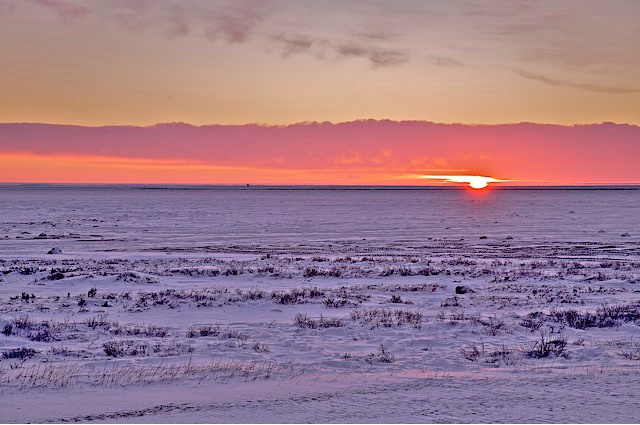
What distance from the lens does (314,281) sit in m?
21.8

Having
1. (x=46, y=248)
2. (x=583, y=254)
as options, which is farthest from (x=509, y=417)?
(x=46, y=248)

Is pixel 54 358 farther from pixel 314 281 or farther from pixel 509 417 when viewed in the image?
pixel 314 281

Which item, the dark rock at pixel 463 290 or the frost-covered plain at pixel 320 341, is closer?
the frost-covered plain at pixel 320 341

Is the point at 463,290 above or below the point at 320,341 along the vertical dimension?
above

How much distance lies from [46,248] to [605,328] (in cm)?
3139

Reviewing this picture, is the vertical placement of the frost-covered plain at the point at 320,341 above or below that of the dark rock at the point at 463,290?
below

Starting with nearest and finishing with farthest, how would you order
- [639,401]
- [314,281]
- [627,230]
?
1. [639,401]
2. [314,281]
3. [627,230]

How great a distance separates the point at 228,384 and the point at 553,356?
5.83 m

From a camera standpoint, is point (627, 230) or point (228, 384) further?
point (627, 230)

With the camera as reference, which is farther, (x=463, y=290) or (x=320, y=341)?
(x=463, y=290)

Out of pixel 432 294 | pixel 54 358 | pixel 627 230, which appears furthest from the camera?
pixel 627 230

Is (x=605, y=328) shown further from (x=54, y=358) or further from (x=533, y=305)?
(x=54, y=358)

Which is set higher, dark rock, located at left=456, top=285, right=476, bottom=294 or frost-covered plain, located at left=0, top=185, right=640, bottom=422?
dark rock, located at left=456, top=285, right=476, bottom=294

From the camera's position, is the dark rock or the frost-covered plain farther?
the dark rock
